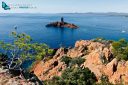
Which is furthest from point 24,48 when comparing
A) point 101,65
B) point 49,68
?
point 49,68

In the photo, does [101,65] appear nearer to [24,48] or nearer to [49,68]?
[49,68]

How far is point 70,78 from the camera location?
5562cm

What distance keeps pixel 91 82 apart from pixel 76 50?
34.7 meters

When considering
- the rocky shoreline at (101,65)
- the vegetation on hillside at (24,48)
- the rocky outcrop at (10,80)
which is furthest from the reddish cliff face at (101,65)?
the rocky outcrop at (10,80)

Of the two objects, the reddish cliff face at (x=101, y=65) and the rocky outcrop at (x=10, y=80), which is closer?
the rocky outcrop at (x=10, y=80)

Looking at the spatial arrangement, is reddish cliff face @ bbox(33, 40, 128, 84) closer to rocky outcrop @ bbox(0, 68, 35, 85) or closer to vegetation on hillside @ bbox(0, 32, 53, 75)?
vegetation on hillside @ bbox(0, 32, 53, 75)

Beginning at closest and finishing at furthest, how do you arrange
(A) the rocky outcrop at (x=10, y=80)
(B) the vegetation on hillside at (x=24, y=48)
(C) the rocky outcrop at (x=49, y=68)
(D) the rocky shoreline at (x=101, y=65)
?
(A) the rocky outcrop at (x=10, y=80) < (B) the vegetation on hillside at (x=24, y=48) < (D) the rocky shoreline at (x=101, y=65) < (C) the rocky outcrop at (x=49, y=68)

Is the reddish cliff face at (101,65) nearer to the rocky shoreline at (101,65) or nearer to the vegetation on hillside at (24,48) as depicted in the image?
the rocky shoreline at (101,65)

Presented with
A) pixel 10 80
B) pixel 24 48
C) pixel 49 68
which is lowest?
pixel 49 68

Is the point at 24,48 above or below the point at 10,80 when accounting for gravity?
above

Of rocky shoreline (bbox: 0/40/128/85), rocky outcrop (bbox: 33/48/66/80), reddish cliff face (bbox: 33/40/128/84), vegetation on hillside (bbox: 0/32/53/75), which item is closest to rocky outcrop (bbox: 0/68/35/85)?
vegetation on hillside (bbox: 0/32/53/75)

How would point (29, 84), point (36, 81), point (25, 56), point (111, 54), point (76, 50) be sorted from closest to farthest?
1. point (29, 84)
2. point (36, 81)
3. point (25, 56)
4. point (111, 54)
5. point (76, 50)

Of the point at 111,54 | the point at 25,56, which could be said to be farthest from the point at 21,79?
the point at 111,54

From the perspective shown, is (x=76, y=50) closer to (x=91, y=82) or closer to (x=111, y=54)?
(x=111, y=54)
